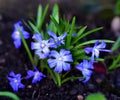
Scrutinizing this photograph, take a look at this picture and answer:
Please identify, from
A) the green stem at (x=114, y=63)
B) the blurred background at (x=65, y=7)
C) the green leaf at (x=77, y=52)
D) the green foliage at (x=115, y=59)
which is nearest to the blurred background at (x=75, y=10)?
the blurred background at (x=65, y=7)

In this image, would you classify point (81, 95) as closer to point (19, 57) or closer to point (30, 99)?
point (30, 99)

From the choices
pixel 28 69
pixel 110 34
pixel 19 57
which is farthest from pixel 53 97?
pixel 110 34

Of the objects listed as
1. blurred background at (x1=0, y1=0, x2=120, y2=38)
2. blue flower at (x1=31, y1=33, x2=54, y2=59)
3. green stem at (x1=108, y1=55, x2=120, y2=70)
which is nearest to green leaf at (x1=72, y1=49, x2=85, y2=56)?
blue flower at (x1=31, y1=33, x2=54, y2=59)

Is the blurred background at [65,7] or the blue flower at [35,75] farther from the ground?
the blurred background at [65,7]

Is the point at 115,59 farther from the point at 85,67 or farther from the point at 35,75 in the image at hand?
the point at 35,75

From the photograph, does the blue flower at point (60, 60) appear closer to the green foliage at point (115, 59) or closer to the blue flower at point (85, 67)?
the blue flower at point (85, 67)

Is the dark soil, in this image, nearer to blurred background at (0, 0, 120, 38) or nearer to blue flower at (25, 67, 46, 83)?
Result: blue flower at (25, 67, 46, 83)

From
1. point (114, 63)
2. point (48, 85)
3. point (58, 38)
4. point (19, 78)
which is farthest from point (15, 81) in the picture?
point (114, 63)

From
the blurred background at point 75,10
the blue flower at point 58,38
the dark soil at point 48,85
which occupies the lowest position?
the dark soil at point 48,85
